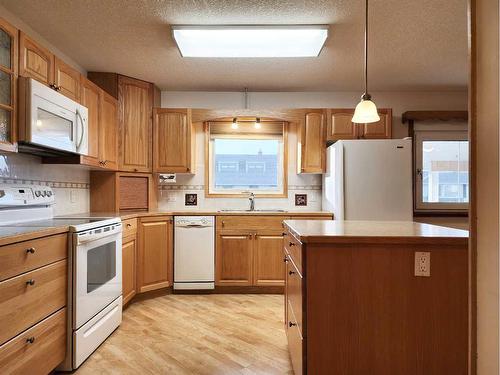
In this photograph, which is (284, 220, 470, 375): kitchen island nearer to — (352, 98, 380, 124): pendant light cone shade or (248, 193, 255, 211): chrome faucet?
(352, 98, 380, 124): pendant light cone shade

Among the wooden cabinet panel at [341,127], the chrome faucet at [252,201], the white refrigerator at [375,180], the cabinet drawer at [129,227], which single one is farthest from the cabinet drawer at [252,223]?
the wooden cabinet panel at [341,127]

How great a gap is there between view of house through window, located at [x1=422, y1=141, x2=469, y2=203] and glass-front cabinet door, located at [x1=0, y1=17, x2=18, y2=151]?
400cm

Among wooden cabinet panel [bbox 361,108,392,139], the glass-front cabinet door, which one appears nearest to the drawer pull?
the glass-front cabinet door

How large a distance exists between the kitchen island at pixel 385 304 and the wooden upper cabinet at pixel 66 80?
213 centimetres

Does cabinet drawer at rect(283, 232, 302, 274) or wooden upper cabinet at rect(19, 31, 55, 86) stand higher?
wooden upper cabinet at rect(19, 31, 55, 86)

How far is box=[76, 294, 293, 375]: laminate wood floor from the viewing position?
195 centimetres

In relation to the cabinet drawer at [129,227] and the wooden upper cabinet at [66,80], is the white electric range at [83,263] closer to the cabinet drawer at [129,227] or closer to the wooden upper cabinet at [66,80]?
the cabinet drawer at [129,227]

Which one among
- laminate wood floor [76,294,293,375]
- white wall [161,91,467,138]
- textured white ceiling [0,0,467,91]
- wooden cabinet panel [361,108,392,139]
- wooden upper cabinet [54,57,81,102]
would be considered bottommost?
laminate wood floor [76,294,293,375]

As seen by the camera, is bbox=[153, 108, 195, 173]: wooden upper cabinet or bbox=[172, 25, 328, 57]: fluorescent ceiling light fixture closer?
bbox=[172, 25, 328, 57]: fluorescent ceiling light fixture

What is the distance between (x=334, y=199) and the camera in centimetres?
324

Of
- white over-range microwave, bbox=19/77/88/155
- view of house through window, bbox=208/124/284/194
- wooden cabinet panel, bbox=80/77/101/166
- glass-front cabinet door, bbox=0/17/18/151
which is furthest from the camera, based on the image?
view of house through window, bbox=208/124/284/194

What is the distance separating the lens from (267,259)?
3396 mm

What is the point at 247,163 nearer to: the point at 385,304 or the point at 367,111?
the point at 367,111

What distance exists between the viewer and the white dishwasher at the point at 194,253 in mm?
3387
